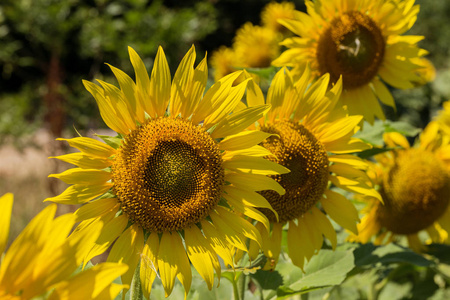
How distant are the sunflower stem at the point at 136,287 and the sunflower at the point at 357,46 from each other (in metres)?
0.95

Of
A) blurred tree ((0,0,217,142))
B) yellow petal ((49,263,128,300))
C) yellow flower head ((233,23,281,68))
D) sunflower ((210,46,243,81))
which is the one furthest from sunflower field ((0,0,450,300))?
blurred tree ((0,0,217,142))

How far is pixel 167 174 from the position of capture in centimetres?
115

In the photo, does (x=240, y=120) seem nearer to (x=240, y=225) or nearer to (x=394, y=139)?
(x=240, y=225)

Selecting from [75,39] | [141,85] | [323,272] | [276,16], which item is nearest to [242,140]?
[141,85]

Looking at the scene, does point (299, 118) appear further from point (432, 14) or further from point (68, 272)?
point (432, 14)

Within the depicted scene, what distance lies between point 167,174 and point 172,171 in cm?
2

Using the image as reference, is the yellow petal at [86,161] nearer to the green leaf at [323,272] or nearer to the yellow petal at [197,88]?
the yellow petal at [197,88]

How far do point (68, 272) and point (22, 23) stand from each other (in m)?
7.82

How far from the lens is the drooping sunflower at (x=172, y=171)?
1.08m

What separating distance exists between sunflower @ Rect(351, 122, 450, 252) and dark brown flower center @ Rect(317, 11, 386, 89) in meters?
0.34

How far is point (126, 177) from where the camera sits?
1.10 meters

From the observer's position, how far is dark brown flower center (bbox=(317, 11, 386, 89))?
1.73 metres

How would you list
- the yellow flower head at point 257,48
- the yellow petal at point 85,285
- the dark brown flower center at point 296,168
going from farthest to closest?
the yellow flower head at point 257,48 → the dark brown flower center at point 296,168 → the yellow petal at point 85,285

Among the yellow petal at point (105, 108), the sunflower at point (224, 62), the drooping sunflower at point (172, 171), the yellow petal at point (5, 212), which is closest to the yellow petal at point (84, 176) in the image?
the drooping sunflower at point (172, 171)
